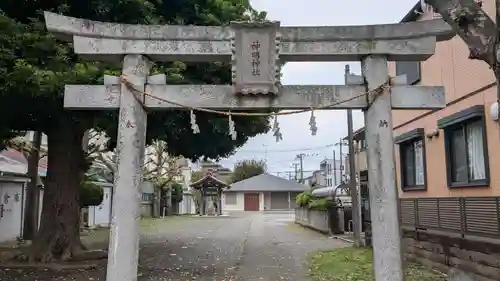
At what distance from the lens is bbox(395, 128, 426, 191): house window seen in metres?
13.6

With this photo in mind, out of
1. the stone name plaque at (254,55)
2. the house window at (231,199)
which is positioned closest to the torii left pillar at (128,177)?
the stone name plaque at (254,55)

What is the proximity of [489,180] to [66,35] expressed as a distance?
8.39 m

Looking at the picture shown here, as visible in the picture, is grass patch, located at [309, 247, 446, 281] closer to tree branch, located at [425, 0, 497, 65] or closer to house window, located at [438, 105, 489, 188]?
house window, located at [438, 105, 489, 188]

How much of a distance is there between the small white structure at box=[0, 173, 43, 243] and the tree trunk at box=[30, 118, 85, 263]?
6.56 m

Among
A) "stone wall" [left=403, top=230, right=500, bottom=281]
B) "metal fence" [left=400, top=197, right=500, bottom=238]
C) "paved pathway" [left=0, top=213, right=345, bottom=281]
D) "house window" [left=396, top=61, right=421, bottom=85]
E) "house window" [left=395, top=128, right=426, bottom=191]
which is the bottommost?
"paved pathway" [left=0, top=213, right=345, bottom=281]

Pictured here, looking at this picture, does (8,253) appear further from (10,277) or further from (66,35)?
(66,35)

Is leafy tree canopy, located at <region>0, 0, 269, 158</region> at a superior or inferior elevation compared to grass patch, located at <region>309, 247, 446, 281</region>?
superior

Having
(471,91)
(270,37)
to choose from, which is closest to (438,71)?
(471,91)

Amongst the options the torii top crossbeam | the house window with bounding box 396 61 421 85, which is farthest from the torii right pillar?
the house window with bounding box 396 61 421 85

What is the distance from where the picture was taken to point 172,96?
7.44 metres

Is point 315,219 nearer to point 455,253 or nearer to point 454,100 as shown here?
point 454,100

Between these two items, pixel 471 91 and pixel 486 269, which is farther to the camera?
pixel 471 91

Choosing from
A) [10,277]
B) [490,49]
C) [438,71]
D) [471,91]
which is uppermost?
[438,71]

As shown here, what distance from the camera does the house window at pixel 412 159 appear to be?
1358 centimetres
